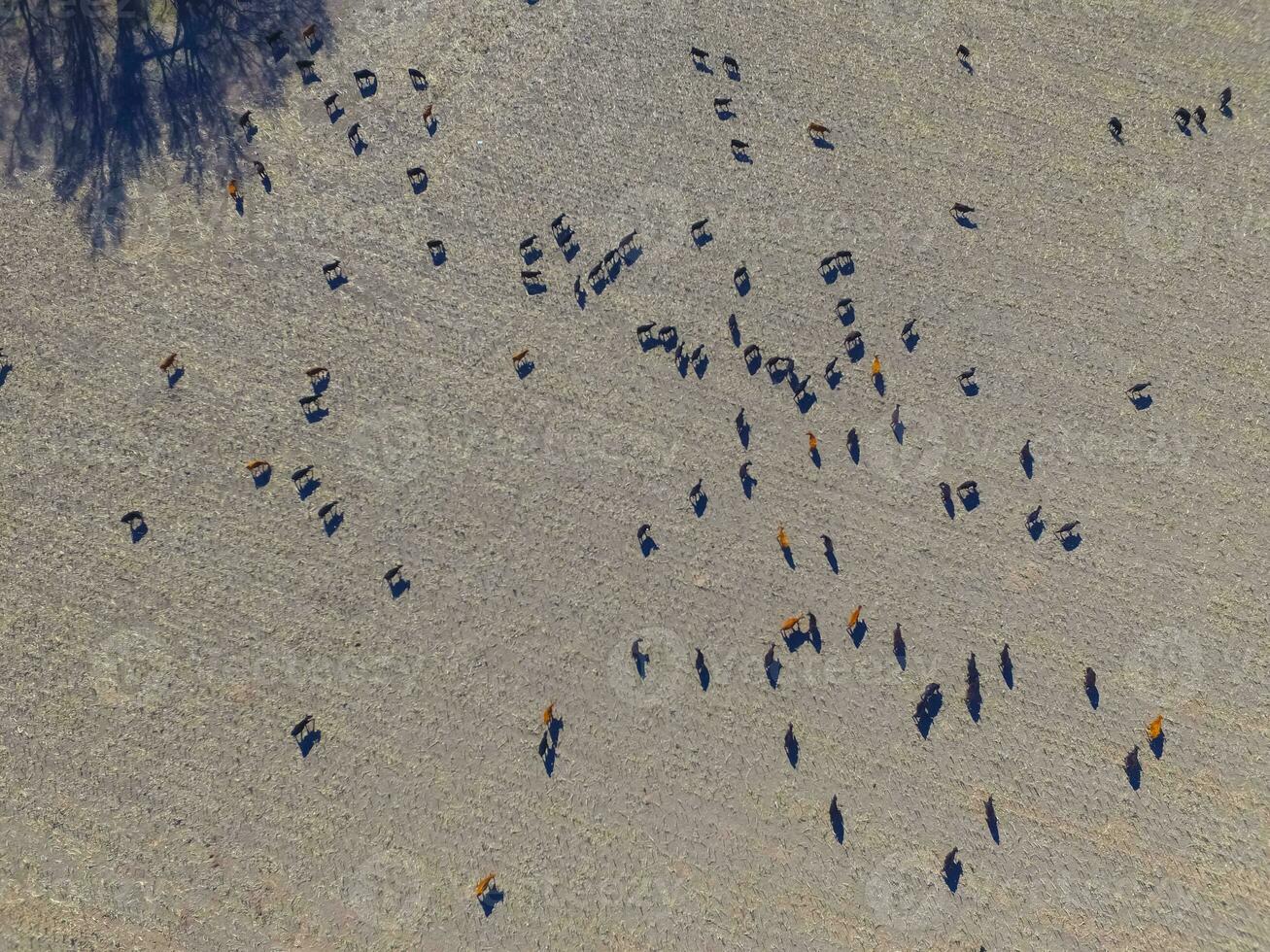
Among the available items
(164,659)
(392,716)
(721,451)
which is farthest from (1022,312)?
(164,659)

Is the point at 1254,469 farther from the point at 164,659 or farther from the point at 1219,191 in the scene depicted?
the point at 164,659

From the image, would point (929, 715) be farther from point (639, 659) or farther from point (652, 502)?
point (652, 502)

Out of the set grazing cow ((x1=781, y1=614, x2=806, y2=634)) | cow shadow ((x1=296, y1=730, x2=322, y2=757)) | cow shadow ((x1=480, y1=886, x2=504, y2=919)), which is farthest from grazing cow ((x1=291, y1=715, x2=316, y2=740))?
grazing cow ((x1=781, y1=614, x2=806, y2=634))

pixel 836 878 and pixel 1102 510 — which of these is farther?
pixel 1102 510

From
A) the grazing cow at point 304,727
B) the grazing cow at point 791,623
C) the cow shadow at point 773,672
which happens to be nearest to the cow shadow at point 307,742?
the grazing cow at point 304,727

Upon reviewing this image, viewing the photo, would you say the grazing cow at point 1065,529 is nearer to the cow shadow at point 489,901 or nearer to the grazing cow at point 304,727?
the cow shadow at point 489,901

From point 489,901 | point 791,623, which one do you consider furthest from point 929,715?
point 489,901
